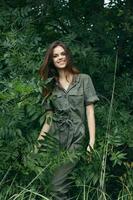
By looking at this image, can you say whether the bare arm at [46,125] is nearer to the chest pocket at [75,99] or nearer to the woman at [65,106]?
the woman at [65,106]

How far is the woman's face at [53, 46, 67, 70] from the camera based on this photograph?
197 inches

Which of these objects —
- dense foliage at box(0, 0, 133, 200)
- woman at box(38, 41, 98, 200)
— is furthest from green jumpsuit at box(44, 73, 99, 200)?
dense foliage at box(0, 0, 133, 200)

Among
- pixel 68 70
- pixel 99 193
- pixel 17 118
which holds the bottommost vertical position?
pixel 99 193

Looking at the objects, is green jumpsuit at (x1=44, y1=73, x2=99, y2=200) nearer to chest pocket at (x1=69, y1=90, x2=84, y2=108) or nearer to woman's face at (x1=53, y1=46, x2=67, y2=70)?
chest pocket at (x1=69, y1=90, x2=84, y2=108)

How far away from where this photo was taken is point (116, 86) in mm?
6281

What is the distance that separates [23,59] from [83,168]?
122 cm

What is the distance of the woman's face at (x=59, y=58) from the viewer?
16.4ft

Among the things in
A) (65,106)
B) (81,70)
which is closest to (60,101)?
(65,106)

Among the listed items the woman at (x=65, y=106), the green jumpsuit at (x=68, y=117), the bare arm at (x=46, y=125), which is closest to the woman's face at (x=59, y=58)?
the woman at (x=65, y=106)

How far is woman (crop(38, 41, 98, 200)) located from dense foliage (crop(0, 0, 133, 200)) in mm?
98

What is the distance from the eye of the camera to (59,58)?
5016mm

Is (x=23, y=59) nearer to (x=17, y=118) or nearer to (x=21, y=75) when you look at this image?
(x=21, y=75)

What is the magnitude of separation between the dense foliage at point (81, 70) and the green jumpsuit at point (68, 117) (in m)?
0.11

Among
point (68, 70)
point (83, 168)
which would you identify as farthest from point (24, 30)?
point (83, 168)
